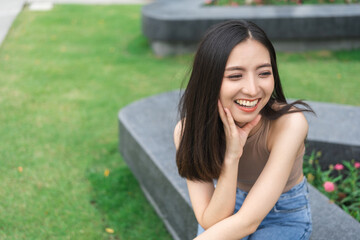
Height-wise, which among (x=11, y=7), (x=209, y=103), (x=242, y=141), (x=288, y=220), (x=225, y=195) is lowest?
(x=11, y=7)

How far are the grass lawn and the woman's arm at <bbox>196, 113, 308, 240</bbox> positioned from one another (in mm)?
1287

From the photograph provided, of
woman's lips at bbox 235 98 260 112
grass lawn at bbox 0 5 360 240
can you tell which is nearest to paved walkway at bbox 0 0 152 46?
grass lawn at bbox 0 5 360 240

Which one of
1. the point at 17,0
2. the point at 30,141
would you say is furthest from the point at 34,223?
the point at 17,0

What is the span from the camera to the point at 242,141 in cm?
196

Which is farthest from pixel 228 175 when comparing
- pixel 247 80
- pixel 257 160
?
pixel 247 80

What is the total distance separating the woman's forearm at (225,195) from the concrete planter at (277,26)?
16.1ft

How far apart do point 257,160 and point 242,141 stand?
→ 0.18m

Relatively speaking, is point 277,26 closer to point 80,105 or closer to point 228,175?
point 80,105

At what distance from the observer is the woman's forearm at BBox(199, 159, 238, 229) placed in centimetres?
193

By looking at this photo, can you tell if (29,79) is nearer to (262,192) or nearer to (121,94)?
(121,94)

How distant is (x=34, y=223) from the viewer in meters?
3.22

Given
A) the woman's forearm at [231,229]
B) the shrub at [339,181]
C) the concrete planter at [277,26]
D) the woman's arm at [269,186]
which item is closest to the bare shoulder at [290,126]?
the woman's arm at [269,186]

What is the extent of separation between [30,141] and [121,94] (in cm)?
149

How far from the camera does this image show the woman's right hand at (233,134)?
1.90 m
